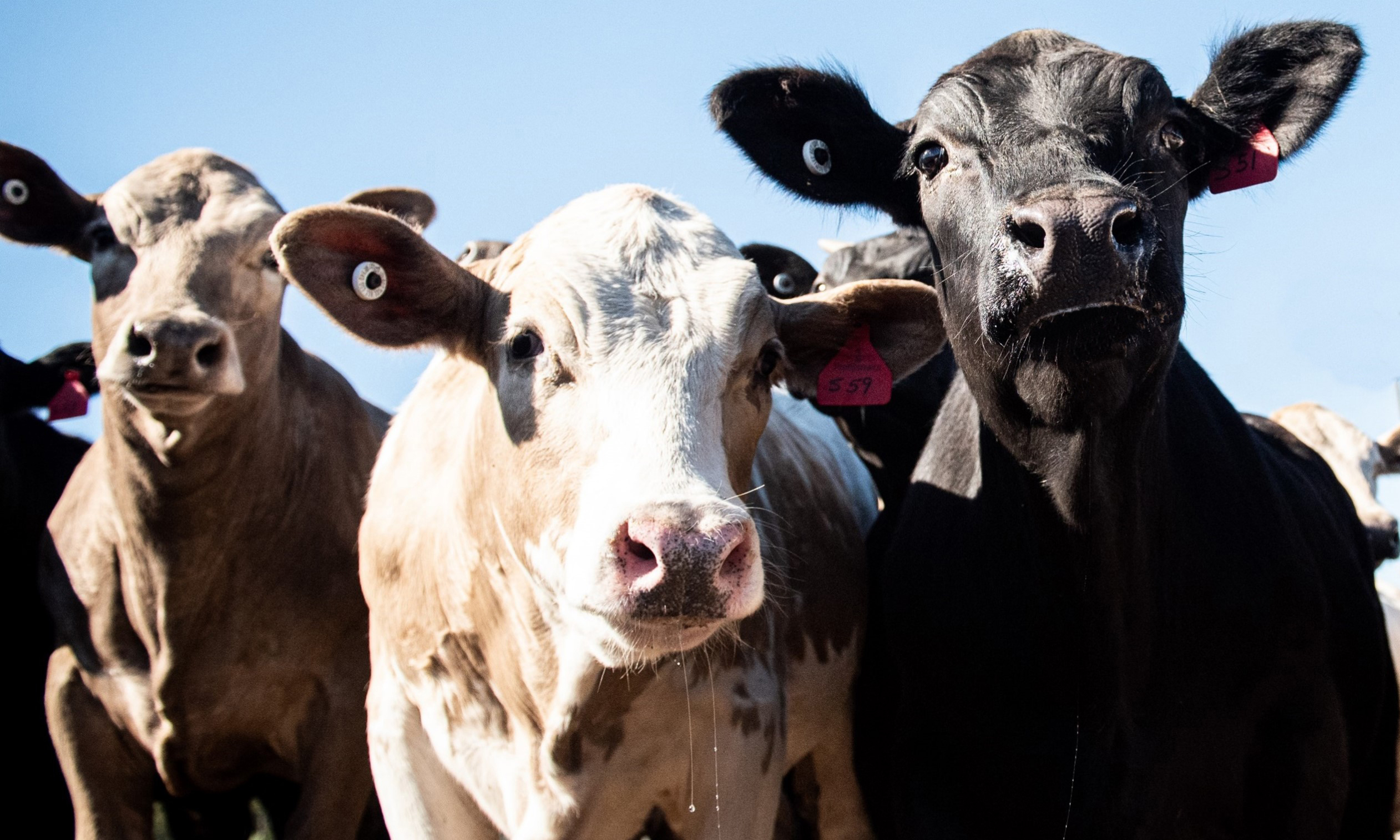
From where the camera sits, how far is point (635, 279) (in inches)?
140

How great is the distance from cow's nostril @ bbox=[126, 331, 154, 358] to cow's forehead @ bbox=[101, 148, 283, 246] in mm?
579

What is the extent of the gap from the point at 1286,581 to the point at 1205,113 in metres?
1.34

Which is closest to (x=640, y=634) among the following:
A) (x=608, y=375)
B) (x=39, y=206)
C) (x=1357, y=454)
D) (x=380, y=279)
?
(x=608, y=375)

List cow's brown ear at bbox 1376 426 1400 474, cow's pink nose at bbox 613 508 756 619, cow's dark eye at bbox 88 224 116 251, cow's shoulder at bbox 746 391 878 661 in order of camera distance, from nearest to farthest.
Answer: cow's pink nose at bbox 613 508 756 619 < cow's shoulder at bbox 746 391 878 661 < cow's dark eye at bbox 88 224 116 251 < cow's brown ear at bbox 1376 426 1400 474

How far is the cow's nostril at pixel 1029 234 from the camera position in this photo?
3242mm

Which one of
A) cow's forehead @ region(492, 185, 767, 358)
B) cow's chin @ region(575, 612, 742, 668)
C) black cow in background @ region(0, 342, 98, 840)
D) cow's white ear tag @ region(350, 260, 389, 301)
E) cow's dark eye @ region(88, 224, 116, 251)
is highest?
cow's forehead @ region(492, 185, 767, 358)

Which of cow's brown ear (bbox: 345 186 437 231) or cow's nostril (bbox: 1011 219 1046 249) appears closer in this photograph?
cow's nostril (bbox: 1011 219 1046 249)

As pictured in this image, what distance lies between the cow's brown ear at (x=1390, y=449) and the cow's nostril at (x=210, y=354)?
814 centimetres

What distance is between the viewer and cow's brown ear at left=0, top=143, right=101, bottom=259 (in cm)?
534

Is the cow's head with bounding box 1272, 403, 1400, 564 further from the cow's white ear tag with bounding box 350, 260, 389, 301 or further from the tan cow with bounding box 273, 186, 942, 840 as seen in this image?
the cow's white ear tag with bounding box 350, 260, 389, 301

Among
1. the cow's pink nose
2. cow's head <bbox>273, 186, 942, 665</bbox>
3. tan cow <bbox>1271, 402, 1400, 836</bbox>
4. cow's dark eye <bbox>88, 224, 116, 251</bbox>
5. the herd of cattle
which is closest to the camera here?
the cow's pink nose

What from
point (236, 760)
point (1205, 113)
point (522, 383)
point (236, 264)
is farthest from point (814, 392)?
point (236, 760)

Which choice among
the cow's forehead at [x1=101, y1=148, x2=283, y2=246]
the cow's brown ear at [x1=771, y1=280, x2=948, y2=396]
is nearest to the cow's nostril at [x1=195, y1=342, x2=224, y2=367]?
the cow's forehead at [x1=101, y1=148, x2=283, y2=246]

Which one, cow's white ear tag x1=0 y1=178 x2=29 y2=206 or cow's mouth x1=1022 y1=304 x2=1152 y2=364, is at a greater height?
cow's mouth x1=1022 y1=304 x2=1152 y2=364
